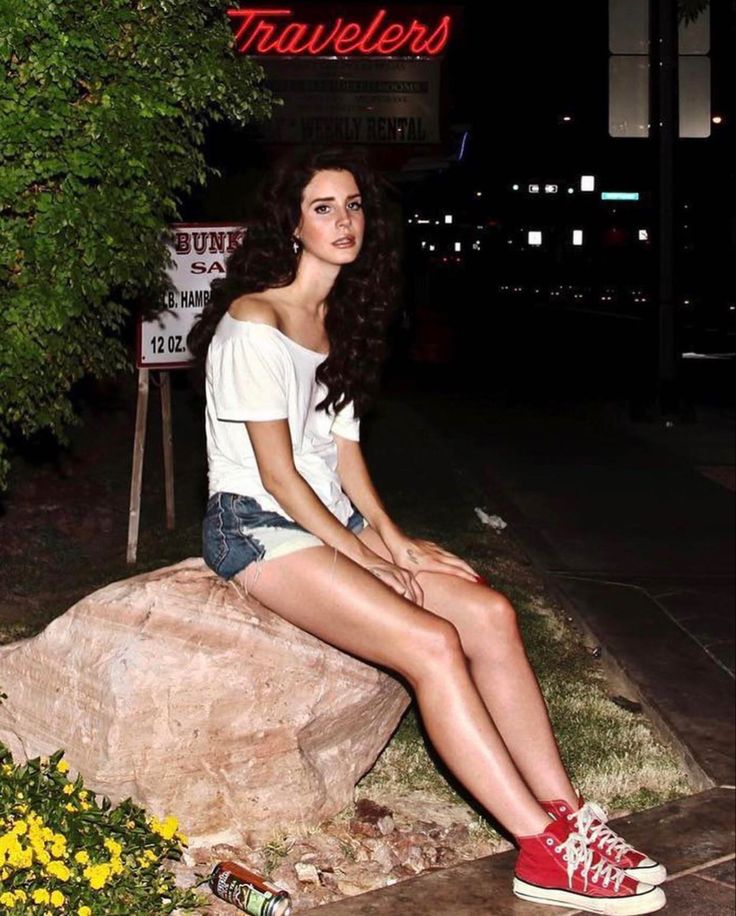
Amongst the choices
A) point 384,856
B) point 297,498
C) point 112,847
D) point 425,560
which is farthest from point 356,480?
point 112,847

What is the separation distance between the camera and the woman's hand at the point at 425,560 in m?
4.21

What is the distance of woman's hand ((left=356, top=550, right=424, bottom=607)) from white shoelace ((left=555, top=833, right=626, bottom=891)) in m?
0.74

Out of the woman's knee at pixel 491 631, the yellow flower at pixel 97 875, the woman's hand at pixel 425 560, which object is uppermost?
the woman's hand at pixel 425 560

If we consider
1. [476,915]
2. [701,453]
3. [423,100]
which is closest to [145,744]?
[476,915]

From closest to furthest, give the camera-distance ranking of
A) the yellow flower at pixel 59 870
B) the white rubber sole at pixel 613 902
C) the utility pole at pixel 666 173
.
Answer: the yellow flower at pixel 59 870 → the white rubber sole at pixel 613 902 → the utility pole at pixel 666 173

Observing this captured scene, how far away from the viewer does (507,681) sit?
4.00 meters

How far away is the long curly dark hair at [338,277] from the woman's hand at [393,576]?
53 centimetres

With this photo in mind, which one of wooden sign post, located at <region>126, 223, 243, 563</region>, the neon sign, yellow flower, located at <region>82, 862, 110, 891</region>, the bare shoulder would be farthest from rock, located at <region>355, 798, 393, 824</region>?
the neon sign

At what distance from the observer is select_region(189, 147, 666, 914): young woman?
3.75m

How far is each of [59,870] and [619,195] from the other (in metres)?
69.0

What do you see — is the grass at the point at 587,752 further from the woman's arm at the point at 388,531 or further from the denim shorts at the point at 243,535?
the denim shorts at the point at 243,535

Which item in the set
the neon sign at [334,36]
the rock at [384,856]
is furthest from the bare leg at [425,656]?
the neon sign at [334,36]

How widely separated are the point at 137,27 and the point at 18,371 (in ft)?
2.73

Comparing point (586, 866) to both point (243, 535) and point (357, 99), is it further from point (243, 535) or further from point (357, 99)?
point (357, 99)
